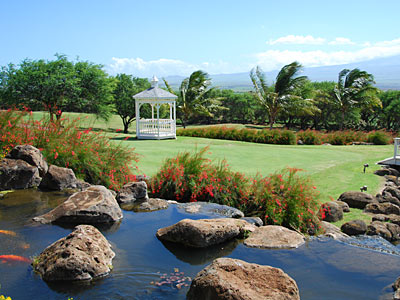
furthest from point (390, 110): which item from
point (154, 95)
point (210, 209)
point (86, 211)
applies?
point (86, 211)

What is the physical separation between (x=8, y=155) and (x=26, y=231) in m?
3.28

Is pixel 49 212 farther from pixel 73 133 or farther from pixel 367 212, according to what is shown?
pixel 367 212

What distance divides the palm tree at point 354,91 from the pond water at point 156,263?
111ft

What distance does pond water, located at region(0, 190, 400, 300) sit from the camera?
4770 mm

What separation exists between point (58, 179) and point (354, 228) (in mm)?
6406

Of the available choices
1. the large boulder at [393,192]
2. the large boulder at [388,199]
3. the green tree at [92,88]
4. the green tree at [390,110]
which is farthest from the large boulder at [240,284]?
the green tree at [390,110]

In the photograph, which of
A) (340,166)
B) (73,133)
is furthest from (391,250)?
(340,166)

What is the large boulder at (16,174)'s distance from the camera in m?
8.52

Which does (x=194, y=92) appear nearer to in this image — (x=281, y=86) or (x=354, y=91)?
(x=281, y=86)

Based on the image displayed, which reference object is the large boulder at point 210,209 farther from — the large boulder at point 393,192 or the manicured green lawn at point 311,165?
the large boulder at point 393,192

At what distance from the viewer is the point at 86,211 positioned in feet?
22.9

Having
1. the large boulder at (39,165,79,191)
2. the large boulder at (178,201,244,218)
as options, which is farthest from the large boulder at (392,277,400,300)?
the large boulder at (39,165,79,191)

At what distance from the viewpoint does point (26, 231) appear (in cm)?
636

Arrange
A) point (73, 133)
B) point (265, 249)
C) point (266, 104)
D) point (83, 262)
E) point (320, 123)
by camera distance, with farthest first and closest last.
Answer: point (320, 123), point (266, 104), point (73, 133), point (265, 249), point (83, 262)
